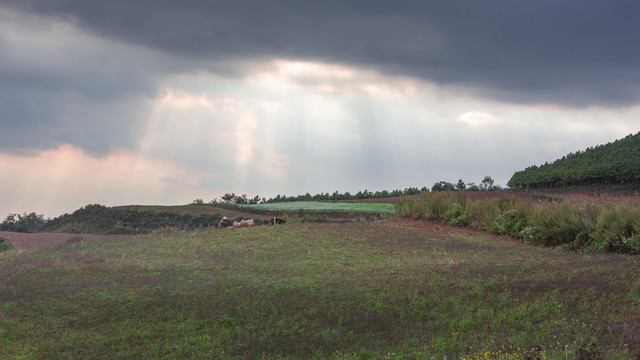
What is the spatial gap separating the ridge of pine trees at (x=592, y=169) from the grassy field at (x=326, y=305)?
21.3m

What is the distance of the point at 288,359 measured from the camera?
766 cm

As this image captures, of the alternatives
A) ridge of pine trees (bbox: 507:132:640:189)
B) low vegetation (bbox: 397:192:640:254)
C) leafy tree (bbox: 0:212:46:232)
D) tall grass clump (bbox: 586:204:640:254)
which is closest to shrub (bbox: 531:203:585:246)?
low vegetation (bbox: 397:192:640:254)

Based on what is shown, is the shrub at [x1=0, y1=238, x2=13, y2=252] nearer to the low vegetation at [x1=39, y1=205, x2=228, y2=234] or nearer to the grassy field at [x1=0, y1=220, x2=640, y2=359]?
the low vegetation at [x1=39, y1=205, x2=228, y2=234]


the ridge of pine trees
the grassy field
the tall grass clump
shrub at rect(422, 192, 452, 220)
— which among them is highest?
the ridge of pine trees

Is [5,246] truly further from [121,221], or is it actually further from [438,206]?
[438,206]

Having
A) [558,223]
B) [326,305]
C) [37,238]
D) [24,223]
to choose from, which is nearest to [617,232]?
[558,223]

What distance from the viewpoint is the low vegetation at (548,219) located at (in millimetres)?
15938

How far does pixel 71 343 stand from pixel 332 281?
579 centimetres

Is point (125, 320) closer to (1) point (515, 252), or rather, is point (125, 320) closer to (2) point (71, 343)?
(2) point (71, 343)

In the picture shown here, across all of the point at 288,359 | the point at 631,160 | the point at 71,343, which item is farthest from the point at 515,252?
the point at 631,160

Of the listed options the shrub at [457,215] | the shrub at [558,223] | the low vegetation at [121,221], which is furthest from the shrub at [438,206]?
the low vegetation at [121,221]

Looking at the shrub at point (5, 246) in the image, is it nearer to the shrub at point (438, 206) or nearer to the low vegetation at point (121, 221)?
the low vegetation at point (121, 221)

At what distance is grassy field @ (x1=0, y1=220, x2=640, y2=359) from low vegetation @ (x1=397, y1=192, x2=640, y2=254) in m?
1.14

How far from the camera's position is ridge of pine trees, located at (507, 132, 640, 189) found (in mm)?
34500
